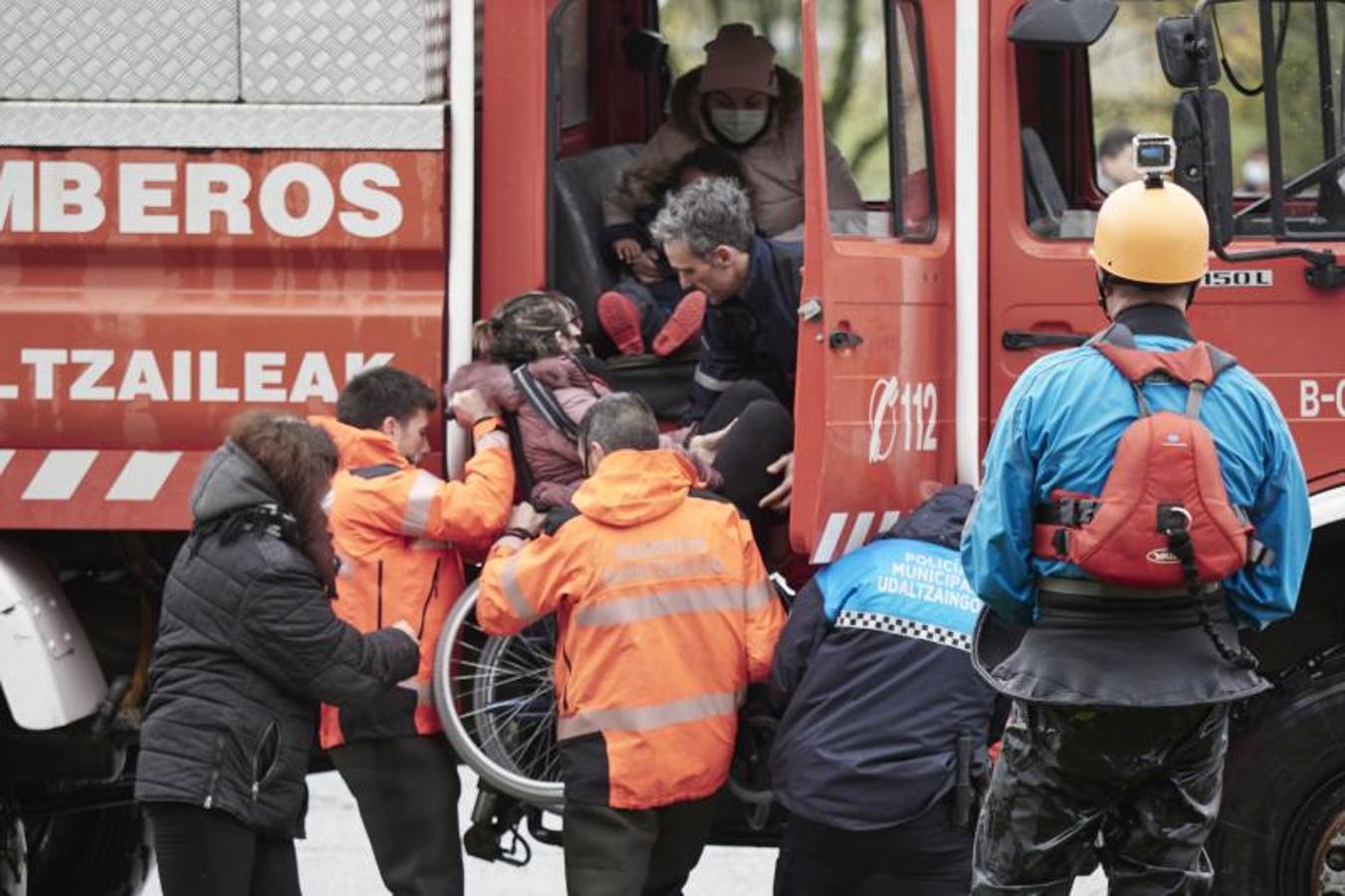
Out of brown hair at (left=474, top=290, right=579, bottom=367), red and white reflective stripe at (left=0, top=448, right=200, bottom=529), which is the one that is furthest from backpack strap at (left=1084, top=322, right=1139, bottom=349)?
red and white reflective stripe at (left=0, top=448, right=200, bottom=529)

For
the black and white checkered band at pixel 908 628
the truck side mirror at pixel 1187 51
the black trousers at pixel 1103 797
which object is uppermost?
the truck side mirror at pixel 1187 51

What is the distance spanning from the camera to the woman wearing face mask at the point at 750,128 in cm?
673

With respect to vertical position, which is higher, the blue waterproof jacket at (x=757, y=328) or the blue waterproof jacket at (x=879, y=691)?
the blue waterproof jacket at (x=757, y=328)

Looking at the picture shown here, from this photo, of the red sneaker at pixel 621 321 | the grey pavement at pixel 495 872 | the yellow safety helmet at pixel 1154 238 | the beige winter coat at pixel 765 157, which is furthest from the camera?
the grey pavement at pixel 495 872

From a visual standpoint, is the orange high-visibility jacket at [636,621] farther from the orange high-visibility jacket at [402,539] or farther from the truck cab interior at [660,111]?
the truck cab interior at [660,111]

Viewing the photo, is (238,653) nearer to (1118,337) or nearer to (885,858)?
(885,858)

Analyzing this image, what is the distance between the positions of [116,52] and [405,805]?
6.30 ft

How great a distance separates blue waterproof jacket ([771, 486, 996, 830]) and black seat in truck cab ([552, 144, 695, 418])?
922mm

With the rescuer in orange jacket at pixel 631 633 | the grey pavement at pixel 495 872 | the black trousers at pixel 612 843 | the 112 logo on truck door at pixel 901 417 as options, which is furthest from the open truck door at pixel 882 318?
the grey pavement at pixel 495 872

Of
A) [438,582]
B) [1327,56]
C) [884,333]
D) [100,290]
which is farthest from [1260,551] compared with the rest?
[100,290]

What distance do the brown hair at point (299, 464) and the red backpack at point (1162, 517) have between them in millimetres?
1737

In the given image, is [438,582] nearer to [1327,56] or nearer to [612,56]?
[612,56]

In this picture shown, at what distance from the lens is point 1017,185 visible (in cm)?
599

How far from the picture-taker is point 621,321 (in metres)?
6.40
